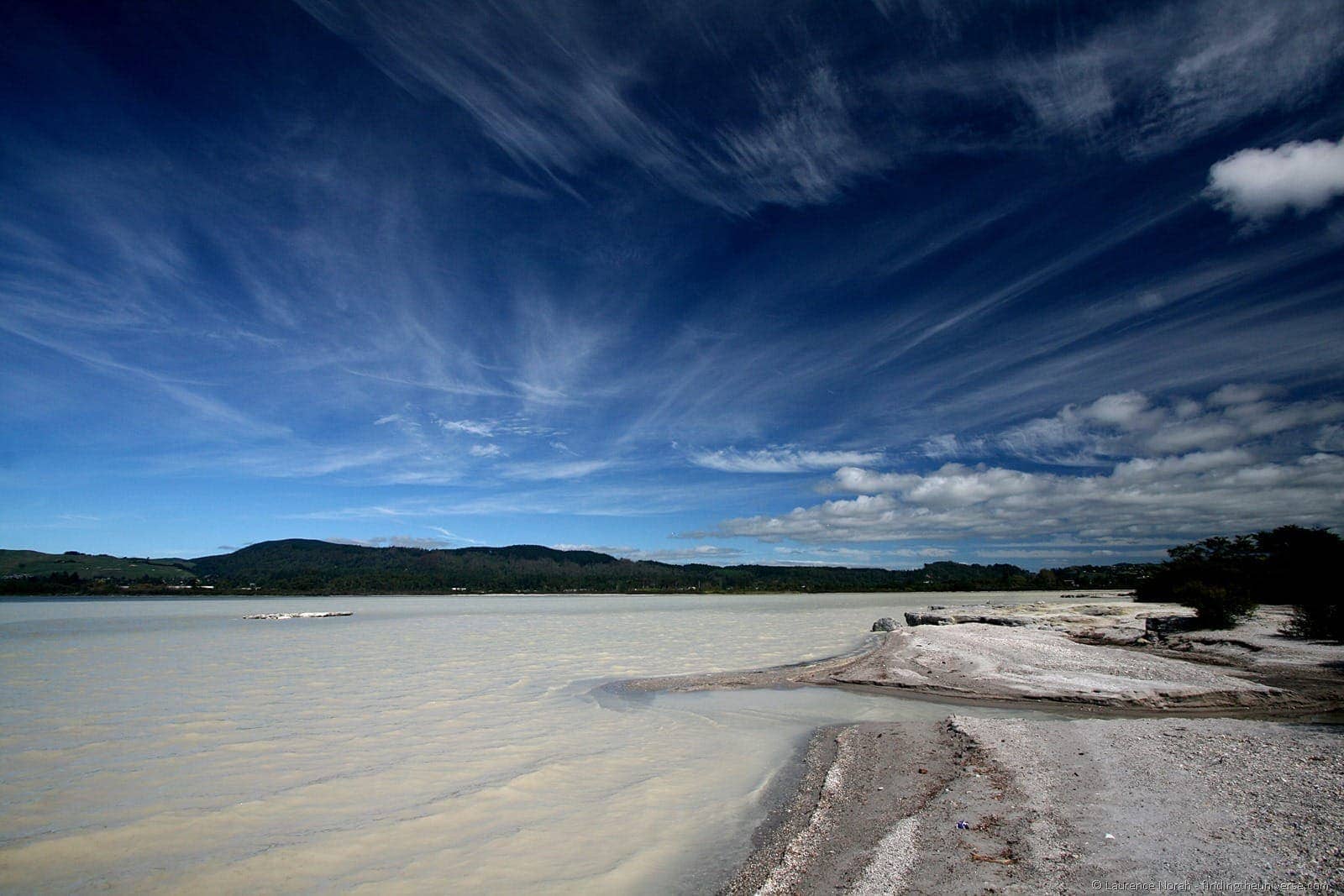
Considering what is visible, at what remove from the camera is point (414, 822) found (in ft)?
25.8

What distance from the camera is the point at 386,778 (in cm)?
965

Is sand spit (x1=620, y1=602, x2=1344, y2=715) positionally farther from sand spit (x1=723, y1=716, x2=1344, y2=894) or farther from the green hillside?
the green hillside

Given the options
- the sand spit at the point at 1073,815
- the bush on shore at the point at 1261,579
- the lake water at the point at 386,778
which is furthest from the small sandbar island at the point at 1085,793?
→ the bush on shore at the point at 1261,579

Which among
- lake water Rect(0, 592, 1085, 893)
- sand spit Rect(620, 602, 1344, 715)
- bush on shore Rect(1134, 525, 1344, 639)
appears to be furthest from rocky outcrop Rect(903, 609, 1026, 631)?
lake water Rect(0, 592, 1085, 893)

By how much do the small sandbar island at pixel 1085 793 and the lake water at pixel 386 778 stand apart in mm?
1246

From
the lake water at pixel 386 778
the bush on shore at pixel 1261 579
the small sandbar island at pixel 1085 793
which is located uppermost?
the bush on shore at pixel 1261 579

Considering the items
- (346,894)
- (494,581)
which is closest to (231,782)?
(346,894)

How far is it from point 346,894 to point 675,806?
4.24 meters

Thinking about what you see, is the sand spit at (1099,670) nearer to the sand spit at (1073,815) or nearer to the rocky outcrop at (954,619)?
the sand spit at (1073,815)

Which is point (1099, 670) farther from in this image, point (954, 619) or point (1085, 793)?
point (954, 619)

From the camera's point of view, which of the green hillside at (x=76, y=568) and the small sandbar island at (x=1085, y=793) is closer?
the small sandbar island at (x=1085, y=793)

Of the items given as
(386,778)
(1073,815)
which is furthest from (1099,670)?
(386,778)

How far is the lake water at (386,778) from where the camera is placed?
669 cm

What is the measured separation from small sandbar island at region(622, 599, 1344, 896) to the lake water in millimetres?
1246
